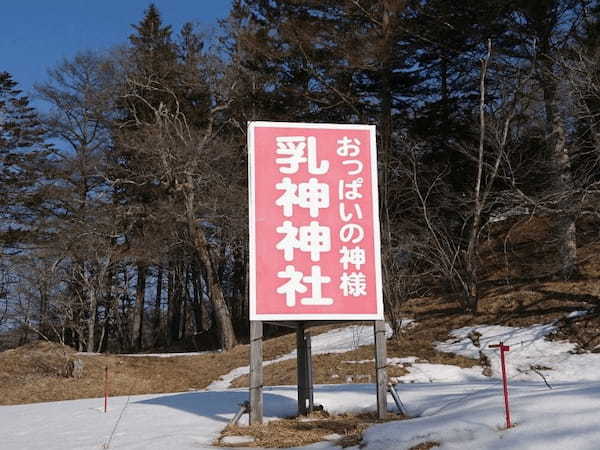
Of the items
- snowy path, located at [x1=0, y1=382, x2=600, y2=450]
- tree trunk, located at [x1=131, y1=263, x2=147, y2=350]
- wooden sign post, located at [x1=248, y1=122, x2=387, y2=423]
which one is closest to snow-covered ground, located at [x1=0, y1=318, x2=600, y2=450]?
snowy path, located at [x1=0, y1=382, x2=600, y2=450]

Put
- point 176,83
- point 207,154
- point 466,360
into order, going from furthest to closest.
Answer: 1. point 176,83
2. point 207,154
3. point 466,360

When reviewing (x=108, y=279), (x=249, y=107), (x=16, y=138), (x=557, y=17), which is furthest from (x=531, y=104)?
(x=16, y=138)

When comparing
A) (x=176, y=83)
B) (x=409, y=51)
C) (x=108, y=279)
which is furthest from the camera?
(x=108, y=279)

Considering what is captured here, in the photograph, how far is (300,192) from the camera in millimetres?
7508

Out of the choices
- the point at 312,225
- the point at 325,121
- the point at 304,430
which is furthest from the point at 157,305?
the point at 304,430

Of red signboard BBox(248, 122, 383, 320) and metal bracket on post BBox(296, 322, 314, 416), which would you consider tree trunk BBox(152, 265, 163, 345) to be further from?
red signboard BBox(248, 122, 383, 320)

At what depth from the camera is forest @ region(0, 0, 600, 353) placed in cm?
1748

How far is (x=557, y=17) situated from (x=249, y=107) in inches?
453

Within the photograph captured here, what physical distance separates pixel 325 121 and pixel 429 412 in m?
16.8

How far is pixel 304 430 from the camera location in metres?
6.66

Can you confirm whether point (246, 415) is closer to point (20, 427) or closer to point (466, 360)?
point (20, 427)

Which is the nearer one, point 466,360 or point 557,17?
point 466,360

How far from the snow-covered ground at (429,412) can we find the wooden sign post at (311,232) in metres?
1.06

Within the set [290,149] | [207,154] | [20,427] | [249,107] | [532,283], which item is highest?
[249,107]
